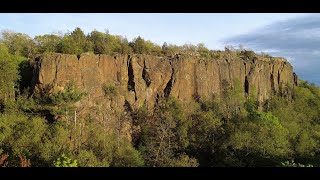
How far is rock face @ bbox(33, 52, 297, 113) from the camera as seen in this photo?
28.8m

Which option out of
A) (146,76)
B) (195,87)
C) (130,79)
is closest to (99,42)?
(130,79)

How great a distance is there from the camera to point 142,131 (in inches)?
1192

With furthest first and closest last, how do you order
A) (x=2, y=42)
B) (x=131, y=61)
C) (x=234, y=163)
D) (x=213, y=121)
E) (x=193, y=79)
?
(x=2, y=42) → (x=193, y=79) → (x=131, y=61) → (x=213, y=121) → (x=234, y=163)

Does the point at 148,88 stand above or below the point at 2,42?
below

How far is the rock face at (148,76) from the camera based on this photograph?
2880cm

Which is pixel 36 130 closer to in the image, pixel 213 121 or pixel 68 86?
pixel 68 86

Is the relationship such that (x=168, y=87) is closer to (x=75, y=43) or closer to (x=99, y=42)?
(x=99, y=42)

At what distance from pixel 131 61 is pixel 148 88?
2.80 metres

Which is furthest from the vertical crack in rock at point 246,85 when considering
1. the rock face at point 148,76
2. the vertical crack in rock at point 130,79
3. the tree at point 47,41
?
the tree at point 47,41

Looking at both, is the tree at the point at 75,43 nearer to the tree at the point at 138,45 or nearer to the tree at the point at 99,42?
the tree at the point at 99,42

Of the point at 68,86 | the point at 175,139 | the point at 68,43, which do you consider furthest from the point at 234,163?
the point at 68,43

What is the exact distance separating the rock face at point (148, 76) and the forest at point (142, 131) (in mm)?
1019

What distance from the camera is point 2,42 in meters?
39.9

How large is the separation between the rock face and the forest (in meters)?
1.02
